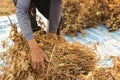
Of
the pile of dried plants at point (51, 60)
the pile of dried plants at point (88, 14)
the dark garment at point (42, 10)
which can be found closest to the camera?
the dark garment at point (42, 10)

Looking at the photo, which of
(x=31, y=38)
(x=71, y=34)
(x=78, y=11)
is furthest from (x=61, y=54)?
(x=78, y=11)

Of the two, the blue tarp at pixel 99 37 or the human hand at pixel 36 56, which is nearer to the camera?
the human hand at pixel 36 56

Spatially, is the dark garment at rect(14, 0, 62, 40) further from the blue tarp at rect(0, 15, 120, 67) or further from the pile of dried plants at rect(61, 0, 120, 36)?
the pile of dried plants at rect(61, 0, 120, 36)

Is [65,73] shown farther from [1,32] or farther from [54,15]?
[1,32]

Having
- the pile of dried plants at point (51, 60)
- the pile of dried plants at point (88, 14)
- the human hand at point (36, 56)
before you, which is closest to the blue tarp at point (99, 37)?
the pile of dried plants at point (88, 14)

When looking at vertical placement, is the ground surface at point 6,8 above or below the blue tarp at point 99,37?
above

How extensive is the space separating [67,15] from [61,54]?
176cm

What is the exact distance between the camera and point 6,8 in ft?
16.2

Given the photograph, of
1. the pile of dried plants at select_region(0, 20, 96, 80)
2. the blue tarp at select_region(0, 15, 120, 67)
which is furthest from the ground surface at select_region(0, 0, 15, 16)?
the pile of dried plants at select_region(0, 20, 96, 80)

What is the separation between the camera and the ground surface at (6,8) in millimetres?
4723

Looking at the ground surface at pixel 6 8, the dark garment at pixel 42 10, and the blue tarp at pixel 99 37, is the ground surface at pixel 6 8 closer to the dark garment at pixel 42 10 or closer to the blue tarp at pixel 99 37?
the blue tarp at pixel 99 37

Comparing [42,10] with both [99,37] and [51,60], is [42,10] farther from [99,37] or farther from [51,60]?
[99,37]

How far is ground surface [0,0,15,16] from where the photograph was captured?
4723 mm

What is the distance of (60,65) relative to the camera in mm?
2396
